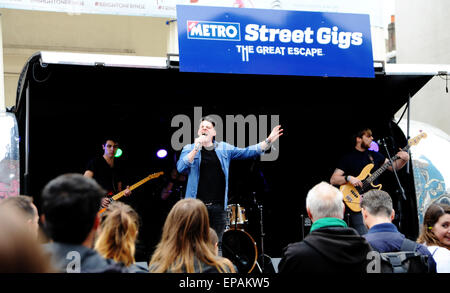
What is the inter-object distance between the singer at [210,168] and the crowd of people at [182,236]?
2.01 m

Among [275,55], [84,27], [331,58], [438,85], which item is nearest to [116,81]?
[275,55]

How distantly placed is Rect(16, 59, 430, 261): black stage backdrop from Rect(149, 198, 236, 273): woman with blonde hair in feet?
8.53

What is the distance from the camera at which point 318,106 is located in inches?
285

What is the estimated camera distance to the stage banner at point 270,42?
18.0 feet

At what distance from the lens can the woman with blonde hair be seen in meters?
2.98

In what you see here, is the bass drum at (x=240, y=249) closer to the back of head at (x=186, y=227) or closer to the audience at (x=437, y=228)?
the audience at (x=437, y=228)

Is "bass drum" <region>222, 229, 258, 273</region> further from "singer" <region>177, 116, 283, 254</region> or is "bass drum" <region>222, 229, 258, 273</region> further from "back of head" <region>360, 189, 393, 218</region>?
"back of head" <region>360, 189, 393, 218</region>

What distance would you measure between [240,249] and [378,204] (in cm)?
347
